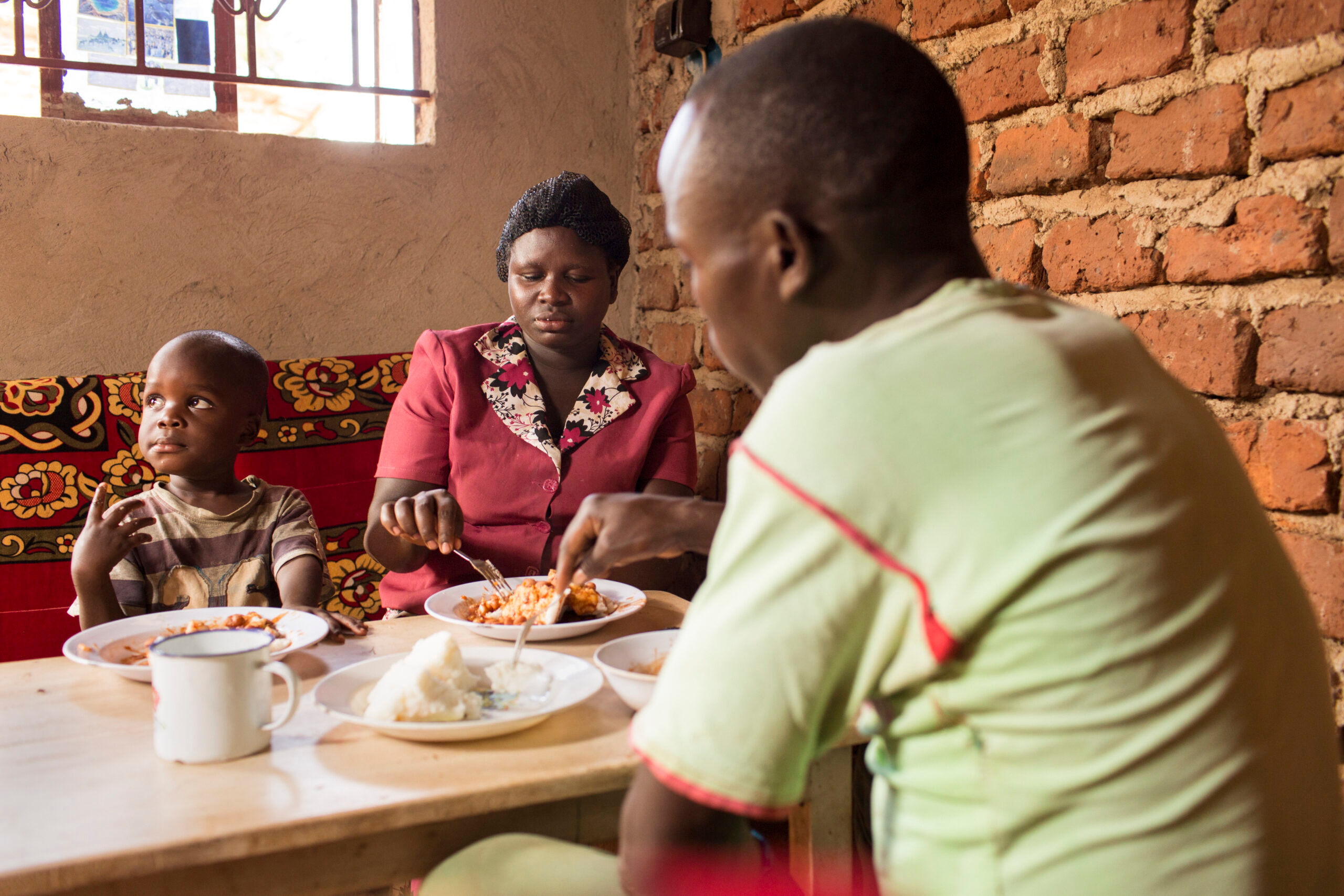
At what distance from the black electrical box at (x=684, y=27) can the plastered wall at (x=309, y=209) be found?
35cm

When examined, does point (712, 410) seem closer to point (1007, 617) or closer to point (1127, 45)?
point (1127, 45)

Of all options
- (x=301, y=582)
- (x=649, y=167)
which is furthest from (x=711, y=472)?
(x=301, y=582)

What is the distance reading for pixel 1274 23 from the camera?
1402 millimetres

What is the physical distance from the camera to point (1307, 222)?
137cm

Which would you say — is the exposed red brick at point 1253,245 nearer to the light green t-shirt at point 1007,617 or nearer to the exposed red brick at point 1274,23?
the exposed red brick at point 1274,23

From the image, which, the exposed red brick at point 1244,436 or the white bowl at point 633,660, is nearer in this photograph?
the white bowl at point 633,660

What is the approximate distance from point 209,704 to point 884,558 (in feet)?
2.43

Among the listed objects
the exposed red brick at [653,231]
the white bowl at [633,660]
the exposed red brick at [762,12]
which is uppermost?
the exposed red brick at [762,12]

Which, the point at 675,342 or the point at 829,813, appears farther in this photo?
the point at 675,342

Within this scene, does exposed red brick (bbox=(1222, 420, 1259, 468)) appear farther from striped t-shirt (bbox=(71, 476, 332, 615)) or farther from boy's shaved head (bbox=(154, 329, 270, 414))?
boy's shaved head (bbox=(154, 329, 270, 414))

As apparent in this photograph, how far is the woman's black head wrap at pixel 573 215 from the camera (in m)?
2.18

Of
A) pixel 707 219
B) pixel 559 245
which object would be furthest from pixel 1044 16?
pixel 707 219

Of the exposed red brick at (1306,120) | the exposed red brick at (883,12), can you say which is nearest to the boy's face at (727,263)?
the exposed red brick at (1306,120)

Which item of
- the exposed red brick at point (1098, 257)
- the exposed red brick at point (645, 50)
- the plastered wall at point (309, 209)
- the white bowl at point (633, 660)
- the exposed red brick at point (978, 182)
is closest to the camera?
the white bowl at point (633, 660)
